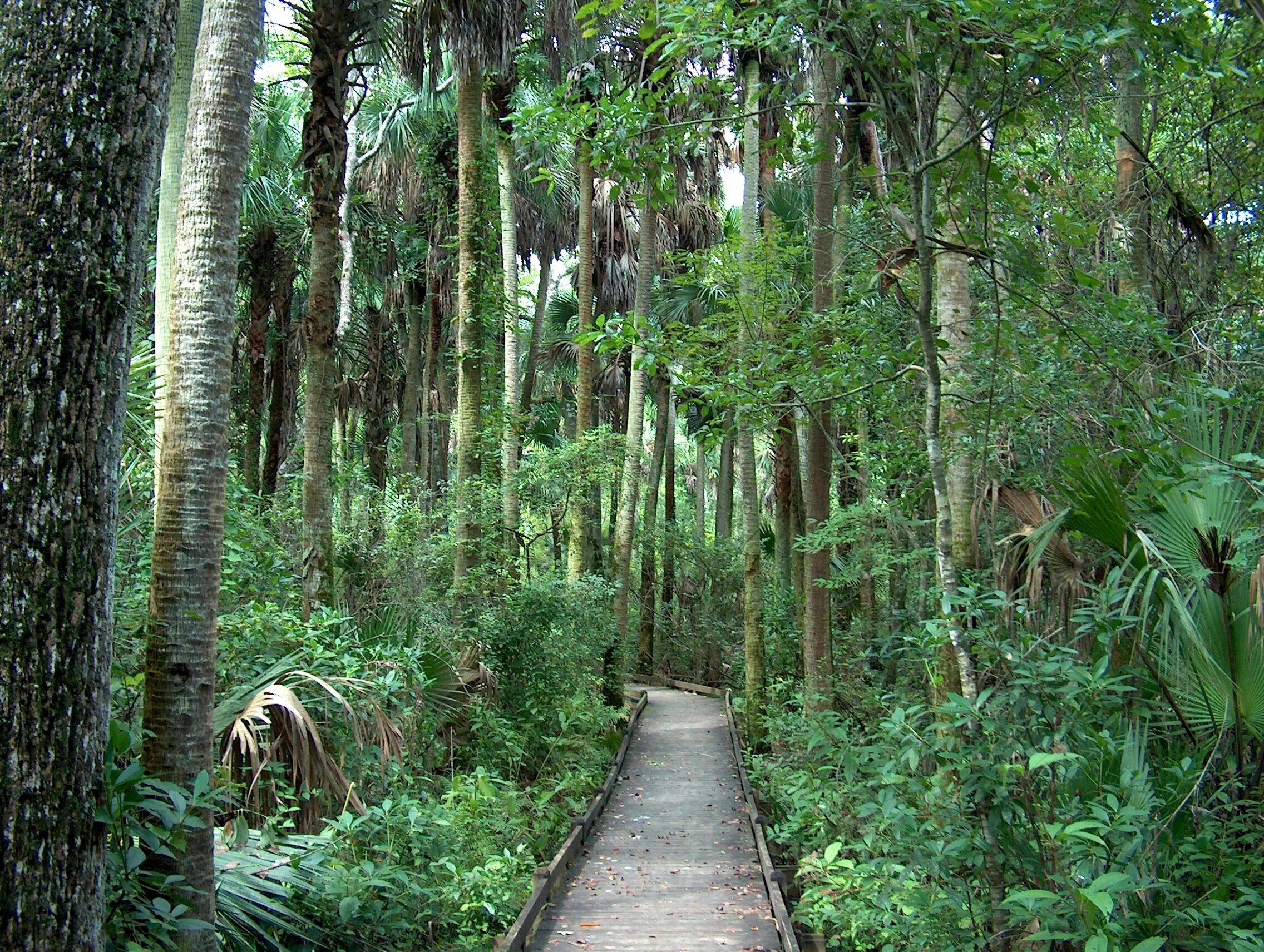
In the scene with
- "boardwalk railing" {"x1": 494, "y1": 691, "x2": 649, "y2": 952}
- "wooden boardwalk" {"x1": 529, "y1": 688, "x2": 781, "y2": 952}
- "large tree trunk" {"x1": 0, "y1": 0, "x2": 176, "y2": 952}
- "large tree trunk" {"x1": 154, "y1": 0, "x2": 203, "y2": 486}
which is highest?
"large tree trunk" {"x1": 154, "y1": 0, "x2": 203, "y2": 486}

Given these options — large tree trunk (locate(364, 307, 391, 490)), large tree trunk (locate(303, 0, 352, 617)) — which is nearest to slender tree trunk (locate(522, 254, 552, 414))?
large tree trunk (locate(364, 307, 391, 490))

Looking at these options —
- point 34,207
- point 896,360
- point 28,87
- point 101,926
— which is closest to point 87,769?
point 101,926

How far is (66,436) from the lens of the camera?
3.02 meters

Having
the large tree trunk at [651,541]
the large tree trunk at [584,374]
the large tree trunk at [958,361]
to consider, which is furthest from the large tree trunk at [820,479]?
the large tree trunk at [651,541]

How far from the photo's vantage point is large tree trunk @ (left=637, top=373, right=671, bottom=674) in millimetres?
25719

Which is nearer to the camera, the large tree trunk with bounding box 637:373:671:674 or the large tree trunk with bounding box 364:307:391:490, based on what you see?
the large tree trunk with bounding box 364:307:391:490

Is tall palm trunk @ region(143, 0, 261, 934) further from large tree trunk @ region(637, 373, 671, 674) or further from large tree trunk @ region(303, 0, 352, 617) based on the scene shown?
large tree trunk @ region(637, 373, 671, 674)

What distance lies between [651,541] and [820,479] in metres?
13.5

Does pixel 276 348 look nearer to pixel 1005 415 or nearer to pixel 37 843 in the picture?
pixel 1005 415

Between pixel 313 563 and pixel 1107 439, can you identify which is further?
pixel 313 563

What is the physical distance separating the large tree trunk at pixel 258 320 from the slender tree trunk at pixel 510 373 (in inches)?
186

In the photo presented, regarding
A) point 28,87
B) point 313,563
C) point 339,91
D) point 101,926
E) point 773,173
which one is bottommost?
point 101,926

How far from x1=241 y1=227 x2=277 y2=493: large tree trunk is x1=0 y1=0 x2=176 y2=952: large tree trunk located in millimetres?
16938

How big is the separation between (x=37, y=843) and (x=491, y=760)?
8397 millimetres
